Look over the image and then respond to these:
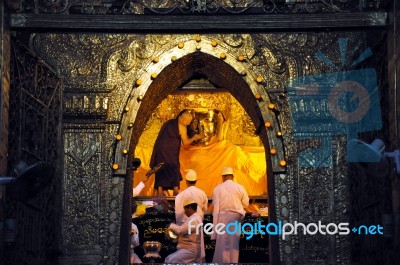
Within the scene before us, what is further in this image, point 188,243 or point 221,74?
point 188,243

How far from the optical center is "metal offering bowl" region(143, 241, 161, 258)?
1495 cm

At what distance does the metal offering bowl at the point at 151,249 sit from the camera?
14953mm

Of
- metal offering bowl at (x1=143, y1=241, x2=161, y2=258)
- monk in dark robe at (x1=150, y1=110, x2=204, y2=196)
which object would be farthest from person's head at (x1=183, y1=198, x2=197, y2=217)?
monk in dark robe at (x1=150, y1=110, x2=204, y2=196)

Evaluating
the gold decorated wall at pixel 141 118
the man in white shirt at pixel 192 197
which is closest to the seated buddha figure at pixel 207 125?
the man in white shirt at pixel 192 197

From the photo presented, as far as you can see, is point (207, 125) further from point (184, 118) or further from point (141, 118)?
point (141, 118)

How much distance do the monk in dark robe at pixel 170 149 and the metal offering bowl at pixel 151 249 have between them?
8.77ft

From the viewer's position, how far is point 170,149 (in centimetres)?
1842

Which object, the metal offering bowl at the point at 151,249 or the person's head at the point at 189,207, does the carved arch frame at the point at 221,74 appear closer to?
the metal offering bowl at the point at 151,249

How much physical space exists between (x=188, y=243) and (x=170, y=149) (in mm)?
3703

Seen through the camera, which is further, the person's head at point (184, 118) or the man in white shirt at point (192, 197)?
the person's head at point (184, 118)

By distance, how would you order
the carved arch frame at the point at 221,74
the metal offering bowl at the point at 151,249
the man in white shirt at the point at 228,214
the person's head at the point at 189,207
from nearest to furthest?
the carved arch frame at the point at 221,74 → the man in white shirt at the point at 228,214 → the metal offering bowl at the point at 151,249 → the person's head at the point at 189,207

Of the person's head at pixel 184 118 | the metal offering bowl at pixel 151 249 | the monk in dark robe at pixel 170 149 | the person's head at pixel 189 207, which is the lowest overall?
the metal offering bowl at pixel 151 249

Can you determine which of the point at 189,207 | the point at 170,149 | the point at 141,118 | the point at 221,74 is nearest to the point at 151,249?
the point at 189,207

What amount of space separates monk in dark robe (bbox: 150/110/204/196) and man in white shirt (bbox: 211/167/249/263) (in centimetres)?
235
